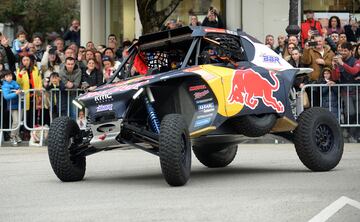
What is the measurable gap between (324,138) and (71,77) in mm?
7276

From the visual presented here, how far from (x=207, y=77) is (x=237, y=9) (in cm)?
1460

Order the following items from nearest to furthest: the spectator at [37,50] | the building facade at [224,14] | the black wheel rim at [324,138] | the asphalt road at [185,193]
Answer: the asphalt road at [185,193], the black wheel rim at [324,138], the spectator at [37,50], the building facade at [224,14]

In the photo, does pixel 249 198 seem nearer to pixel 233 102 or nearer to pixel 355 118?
pixel 233 102

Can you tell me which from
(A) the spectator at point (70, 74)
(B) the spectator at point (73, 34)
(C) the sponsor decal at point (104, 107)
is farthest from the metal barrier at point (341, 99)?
(B) the spectator at point (73, 34)

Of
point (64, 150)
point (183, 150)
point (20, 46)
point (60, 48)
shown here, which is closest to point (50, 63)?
point (60, 48)

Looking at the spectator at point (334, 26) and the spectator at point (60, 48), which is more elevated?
the spectator at point (334, 26)

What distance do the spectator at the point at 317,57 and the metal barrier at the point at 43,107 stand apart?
4638mm

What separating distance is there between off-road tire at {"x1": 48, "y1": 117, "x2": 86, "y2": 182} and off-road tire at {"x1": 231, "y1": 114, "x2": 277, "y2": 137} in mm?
2060

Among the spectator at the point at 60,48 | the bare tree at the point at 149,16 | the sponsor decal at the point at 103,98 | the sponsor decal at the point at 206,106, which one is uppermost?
the bare tree at the point at 149,16

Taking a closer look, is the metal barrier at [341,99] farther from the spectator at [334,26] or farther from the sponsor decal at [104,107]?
the sponsor decal at [104,107]

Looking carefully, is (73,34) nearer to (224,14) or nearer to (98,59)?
(224,14)

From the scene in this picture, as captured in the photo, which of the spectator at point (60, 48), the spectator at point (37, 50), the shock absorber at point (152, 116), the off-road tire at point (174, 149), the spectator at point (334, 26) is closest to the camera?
the off-road tire at point (174, 149)

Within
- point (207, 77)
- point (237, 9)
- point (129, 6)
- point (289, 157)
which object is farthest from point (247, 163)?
point (129, 6)

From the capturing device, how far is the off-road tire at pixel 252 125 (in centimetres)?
1142
